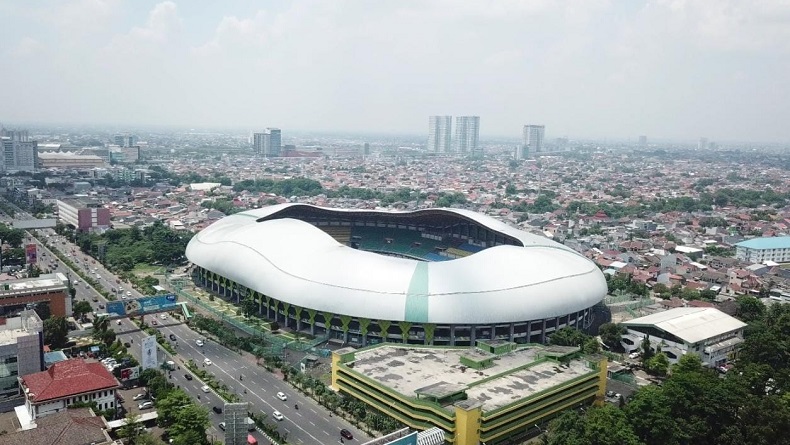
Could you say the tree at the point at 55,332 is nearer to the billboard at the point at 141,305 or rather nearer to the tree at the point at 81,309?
the tree at the point at 81,309

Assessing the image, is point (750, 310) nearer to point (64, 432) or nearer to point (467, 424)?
point (467, 424)

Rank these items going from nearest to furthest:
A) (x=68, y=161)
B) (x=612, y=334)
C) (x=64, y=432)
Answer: (x=64, y=432), (x=612, y=334), (x=68, y=161)

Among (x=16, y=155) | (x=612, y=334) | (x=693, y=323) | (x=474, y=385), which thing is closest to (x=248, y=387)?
(x=474, y=385)

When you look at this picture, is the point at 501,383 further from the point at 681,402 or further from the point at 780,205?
the point at 780,205

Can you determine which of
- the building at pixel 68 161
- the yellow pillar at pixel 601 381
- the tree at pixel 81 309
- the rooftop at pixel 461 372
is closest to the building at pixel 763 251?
the yellow pillar at pixel 601 381

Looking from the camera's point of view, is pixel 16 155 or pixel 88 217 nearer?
pixel 88 217

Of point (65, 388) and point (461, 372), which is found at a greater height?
point (461, 372)
